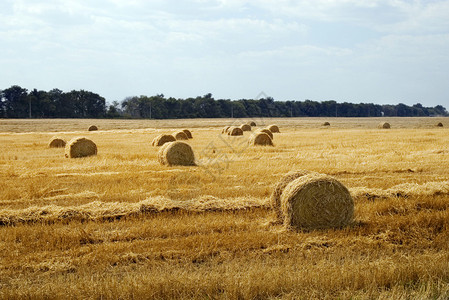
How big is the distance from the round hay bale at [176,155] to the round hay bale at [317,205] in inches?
375

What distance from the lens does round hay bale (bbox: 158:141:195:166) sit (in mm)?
18000

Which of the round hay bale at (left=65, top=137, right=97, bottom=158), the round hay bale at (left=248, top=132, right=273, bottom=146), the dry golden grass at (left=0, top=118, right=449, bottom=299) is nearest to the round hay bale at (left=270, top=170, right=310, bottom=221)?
the dry golden grass at (left=0, top=118, right=449, bottom=299)

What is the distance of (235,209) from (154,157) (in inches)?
443

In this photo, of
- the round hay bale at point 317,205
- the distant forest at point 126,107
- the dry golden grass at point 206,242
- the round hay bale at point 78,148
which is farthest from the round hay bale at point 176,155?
the distant forest at point 126,107

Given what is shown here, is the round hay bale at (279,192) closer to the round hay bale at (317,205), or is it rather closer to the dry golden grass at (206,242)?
the dry golden grass at (206,242)

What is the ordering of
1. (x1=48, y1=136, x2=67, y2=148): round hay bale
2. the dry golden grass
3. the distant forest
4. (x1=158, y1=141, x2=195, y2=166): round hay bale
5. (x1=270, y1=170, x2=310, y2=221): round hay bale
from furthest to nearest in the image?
the distant forest, (x1=48, y1=136, x2=67, y2=148): round hay bale, (x1=158, y1=141, x2=195, y2=166): round hay bale, (x1=270, y1=170, x2=310, y2=221): round hay bale, the dry golden grass

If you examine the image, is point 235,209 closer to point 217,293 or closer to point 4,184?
point 217,293


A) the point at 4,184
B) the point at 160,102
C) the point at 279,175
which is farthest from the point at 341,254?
the point at 160,102

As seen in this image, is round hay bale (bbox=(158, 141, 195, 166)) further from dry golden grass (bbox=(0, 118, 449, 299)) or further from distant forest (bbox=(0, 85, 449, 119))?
distant forest (bbox=(0, 85, 449, 119))

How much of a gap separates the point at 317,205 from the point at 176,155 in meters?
9.92

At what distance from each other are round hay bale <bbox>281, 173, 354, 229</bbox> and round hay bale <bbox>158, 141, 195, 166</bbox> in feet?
31.2

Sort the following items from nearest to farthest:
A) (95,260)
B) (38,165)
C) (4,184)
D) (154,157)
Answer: (95,260) → (4,184) → (38,165) → (154,157)

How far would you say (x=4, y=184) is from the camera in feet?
43.9

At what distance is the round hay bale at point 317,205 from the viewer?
884 cm
